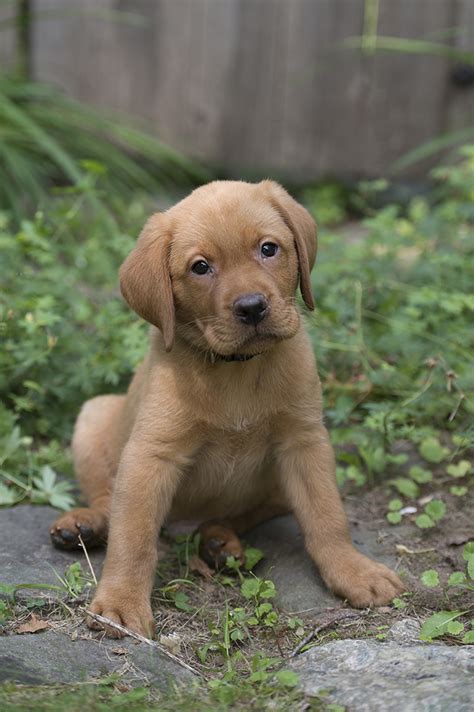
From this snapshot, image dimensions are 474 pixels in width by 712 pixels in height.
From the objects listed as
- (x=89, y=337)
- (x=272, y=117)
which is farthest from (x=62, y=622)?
(x=272, y=117)

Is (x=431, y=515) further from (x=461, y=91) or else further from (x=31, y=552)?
(x=461, y=91)

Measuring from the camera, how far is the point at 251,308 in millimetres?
3531

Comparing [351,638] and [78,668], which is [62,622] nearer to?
[78,668]

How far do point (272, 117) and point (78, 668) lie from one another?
7035 mm

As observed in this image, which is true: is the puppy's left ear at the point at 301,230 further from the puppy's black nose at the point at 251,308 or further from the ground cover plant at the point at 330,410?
the ground cover plant at the point at 330,410

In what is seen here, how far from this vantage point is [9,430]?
5.02 metres

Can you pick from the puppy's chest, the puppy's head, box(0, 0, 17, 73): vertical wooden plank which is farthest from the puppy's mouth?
box(0, 0, 17, 73): vertical wooden plank

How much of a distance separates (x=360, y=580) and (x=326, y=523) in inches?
10.3

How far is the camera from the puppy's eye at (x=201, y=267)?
3.76 meters

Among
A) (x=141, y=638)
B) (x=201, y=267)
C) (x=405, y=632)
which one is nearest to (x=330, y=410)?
(x=201, y=267)

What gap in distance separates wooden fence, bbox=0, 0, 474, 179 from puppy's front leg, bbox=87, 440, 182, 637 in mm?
5956

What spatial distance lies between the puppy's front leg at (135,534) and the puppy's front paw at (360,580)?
2.19 ft

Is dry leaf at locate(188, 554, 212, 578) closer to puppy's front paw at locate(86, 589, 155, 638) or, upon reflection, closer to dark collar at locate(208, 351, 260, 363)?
puppy's front paw at locate(86, 589, 155, 638)

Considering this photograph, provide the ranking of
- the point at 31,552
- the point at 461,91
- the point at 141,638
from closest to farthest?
the point at 141,638, the point at 31,552, the point at 461,91
